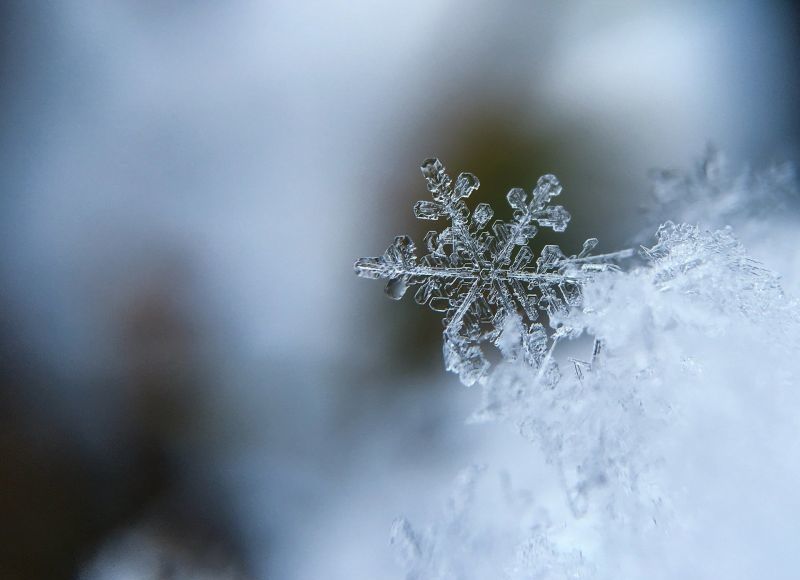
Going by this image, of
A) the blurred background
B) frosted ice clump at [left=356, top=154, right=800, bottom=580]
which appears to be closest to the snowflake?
frosted ice clump at [left=356, top=154, right=800, bottom=580]

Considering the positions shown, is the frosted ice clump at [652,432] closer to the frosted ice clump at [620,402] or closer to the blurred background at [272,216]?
the frosted ice clump at [620,402]

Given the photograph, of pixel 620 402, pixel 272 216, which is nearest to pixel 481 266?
pixel 620 402

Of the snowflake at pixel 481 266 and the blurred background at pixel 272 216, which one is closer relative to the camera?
the snowflake at pixel 481 266

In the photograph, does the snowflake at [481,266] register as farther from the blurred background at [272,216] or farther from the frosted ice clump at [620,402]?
the blurred background at [272,216]


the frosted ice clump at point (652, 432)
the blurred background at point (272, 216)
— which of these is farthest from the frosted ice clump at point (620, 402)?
the blurred background at point (272, 216)

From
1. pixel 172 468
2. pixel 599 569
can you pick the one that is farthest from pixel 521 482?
pixel 172 468

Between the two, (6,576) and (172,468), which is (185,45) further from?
(6,576)
